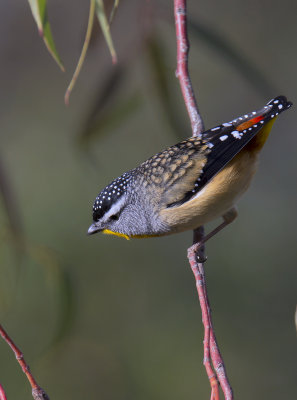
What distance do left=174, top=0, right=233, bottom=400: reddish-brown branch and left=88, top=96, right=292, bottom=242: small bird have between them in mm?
139

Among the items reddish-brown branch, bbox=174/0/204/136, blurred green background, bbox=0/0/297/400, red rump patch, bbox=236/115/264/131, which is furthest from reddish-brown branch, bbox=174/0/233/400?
blurred green background, bbox=0/0/297/400

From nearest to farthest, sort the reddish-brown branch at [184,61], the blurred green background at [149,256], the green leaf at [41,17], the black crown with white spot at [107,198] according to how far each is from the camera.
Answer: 1. the green leaf at [41,17]
2. the reddish-brown branch at [184,61]
3. the black crown with white spot at [107,198]
4. the blurred green background at [149,256]

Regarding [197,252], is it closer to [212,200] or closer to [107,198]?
[212,200]

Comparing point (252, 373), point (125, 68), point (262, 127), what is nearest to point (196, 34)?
point (125, 68)

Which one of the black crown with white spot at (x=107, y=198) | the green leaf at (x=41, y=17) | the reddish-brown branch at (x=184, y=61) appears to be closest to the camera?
the green leaf at (x=41, y=17)

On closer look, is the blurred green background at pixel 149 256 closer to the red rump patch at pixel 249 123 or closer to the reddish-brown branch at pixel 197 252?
the reddish-brown branch at pixel 197 252

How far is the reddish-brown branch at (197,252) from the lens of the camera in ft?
5.17

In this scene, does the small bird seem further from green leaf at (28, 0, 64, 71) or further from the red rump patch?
green leaf at (28, 0, 64, 71)

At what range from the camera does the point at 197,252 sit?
2354 mm

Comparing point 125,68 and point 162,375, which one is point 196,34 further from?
point 162,375

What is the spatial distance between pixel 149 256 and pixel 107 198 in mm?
2440

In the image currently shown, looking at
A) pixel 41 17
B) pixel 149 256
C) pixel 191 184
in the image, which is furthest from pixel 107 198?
pixel 149 256

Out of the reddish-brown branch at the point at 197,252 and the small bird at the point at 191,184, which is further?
the small bird at the point at 191,184

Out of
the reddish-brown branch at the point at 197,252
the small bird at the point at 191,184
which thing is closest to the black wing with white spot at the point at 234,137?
the small bird at the point at 191,184
